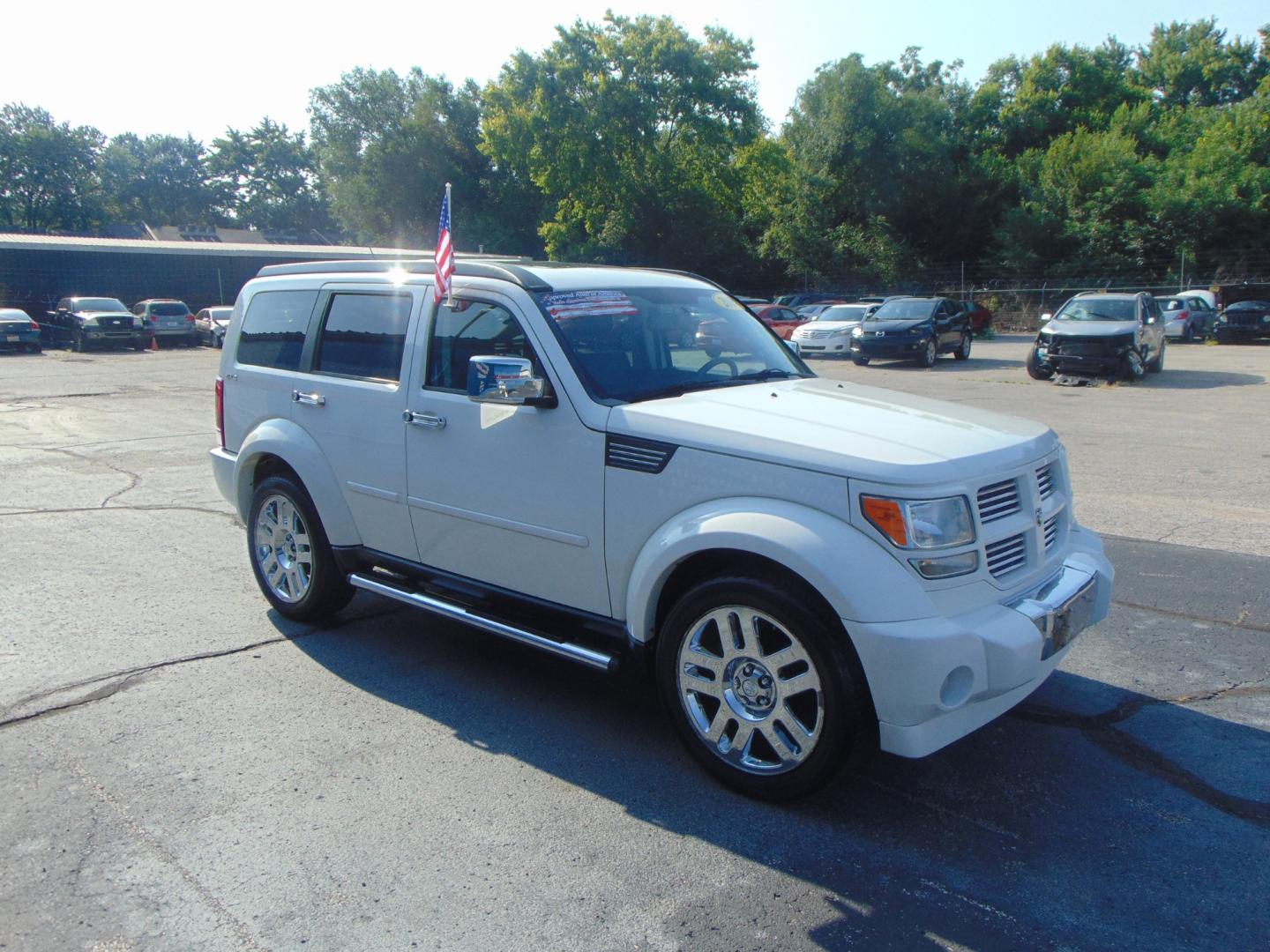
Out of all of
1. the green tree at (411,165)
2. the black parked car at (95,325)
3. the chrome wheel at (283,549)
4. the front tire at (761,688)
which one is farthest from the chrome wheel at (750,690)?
the green tree at (411,165)

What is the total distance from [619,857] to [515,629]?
1256mm

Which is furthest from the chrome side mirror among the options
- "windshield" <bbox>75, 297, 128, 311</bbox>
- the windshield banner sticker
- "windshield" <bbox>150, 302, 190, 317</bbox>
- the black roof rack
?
"windshield" <bbox>150, 302, 190, 317</bbox>

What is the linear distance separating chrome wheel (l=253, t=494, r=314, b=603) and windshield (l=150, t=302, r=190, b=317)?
33494 mm

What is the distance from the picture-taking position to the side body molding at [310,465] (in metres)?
5.18

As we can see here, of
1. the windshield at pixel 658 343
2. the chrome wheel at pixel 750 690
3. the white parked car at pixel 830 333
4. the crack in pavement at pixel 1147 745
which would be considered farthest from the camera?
the white parked car at pixel 830 333

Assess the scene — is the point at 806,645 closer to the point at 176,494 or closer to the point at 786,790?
the point at 786,790

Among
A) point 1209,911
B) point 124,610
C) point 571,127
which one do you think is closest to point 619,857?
point 1209,911

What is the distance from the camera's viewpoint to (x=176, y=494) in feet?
30.0

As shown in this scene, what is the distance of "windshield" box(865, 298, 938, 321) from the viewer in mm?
24703

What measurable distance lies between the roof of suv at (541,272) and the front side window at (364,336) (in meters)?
0.18

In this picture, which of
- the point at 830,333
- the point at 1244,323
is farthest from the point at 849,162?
the point at 830,333

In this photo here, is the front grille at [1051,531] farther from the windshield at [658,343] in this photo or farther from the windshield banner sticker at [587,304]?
the windshield banner sticker at [587,304]

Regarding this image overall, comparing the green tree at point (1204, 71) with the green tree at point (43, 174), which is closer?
the green tree at point (1204, 71)

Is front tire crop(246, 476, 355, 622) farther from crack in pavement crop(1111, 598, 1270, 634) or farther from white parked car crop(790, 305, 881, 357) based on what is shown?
white parked car crop(790, 305, 881, 357)
